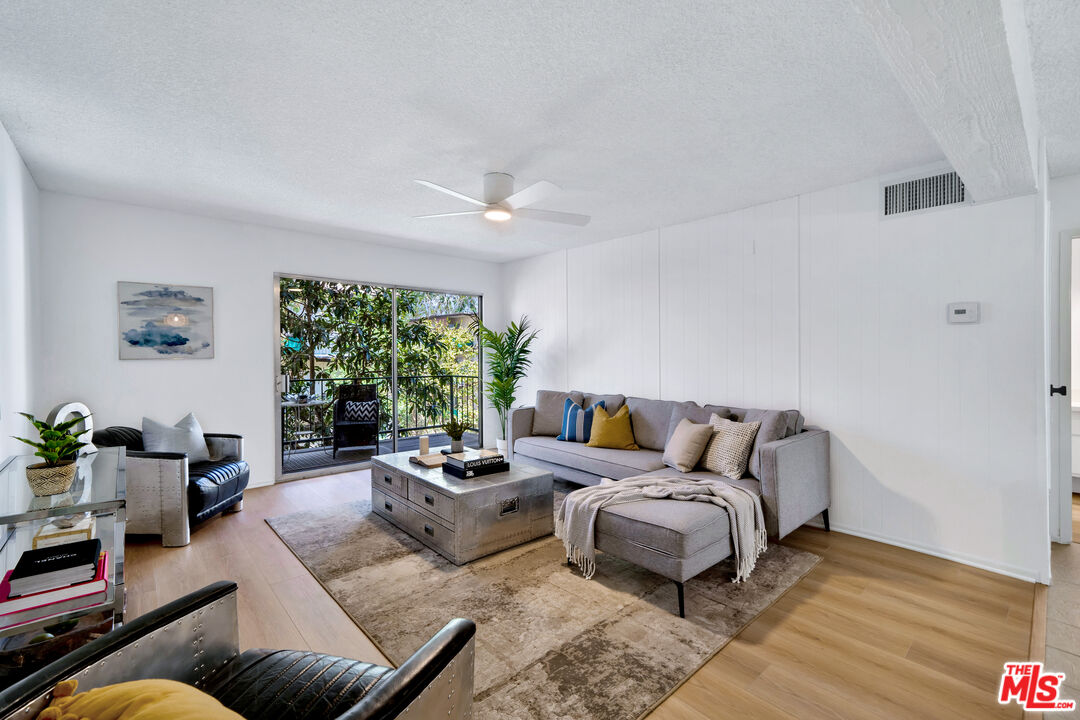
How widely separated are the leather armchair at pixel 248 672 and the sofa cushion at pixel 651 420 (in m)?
3.27

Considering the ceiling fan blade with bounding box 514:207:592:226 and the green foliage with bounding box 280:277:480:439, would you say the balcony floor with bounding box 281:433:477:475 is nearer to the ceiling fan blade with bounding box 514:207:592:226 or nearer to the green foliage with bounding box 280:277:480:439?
the green foliage with bounding box 280:277:480:439

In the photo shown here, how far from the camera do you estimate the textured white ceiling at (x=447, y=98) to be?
182 centimetres

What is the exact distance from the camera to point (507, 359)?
6133 millimetres

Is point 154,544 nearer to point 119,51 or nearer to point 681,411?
point 119,51

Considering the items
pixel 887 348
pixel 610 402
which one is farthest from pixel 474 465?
pixel 887 348

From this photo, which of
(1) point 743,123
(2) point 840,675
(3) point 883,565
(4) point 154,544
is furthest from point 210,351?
(3) point 883,565

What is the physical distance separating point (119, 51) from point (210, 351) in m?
3.03

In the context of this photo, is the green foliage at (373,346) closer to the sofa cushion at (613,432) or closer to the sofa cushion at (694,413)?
the sofa cushion at (613,432)

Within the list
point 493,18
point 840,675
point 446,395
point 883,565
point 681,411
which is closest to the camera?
point 493,18

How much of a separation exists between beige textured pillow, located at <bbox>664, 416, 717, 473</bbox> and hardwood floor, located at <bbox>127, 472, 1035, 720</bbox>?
2.86 ft

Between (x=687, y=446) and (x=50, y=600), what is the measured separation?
335cm

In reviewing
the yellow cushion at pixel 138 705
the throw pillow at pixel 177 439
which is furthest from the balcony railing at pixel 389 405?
the yellow cushion at pixel 138 705

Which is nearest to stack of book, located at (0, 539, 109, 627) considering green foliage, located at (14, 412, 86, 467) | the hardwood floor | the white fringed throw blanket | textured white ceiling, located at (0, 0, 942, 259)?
green foliage, located at (14, 412, 86, 467)

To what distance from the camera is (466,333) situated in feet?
21.2
